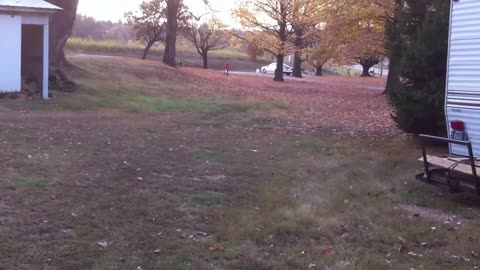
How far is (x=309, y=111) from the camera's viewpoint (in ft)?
68.5

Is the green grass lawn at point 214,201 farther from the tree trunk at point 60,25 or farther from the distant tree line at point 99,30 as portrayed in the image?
the distant tree line at point 99,30

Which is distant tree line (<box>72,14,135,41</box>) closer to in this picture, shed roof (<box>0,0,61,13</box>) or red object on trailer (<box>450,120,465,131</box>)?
shed roof (<box>0,0,61,13</box>)

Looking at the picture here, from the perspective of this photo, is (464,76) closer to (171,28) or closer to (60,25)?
(60,25)

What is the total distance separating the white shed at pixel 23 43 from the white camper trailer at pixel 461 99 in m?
12.0

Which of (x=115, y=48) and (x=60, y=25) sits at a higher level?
(x=115, y=48)

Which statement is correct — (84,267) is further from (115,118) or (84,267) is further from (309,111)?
(309,111)

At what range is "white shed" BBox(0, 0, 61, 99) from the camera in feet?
55.2

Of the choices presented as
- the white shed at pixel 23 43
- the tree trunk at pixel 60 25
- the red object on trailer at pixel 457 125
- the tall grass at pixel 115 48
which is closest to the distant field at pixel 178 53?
the tall grass at pixel 115 48

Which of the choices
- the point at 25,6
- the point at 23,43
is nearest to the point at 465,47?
the point at 25,6

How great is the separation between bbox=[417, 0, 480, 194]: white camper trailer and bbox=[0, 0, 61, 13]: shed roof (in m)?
11.9

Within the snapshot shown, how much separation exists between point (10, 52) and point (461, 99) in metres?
12.7

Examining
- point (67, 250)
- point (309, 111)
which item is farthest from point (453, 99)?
point (309, 111)

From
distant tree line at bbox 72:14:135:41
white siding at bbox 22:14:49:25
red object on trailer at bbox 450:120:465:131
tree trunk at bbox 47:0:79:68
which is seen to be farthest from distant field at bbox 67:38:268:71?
red object on trailer at bbox 450:120:465:131

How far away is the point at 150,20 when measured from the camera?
2028 inches
